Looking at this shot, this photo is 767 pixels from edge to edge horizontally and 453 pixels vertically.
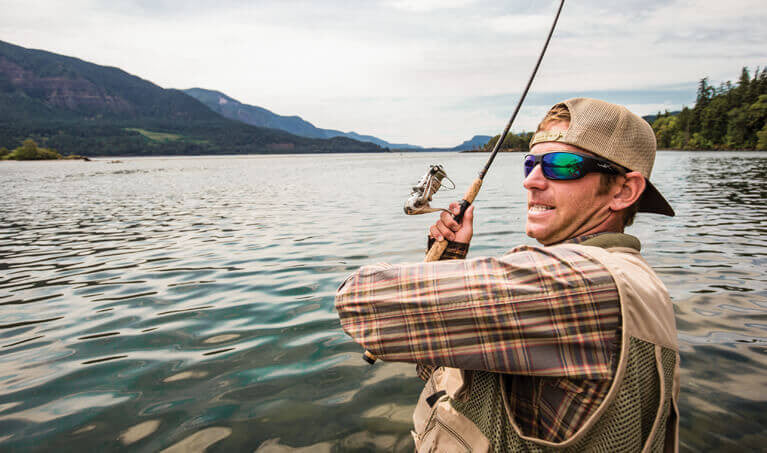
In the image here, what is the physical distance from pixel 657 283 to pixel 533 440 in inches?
28.8

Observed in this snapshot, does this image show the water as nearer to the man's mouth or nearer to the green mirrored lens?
the man's mouth

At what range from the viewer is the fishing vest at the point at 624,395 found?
1.30m

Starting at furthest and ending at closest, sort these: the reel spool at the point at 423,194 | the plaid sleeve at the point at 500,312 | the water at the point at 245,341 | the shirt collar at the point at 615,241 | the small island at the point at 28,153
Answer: the small island at the point at 28,153
the water at the point at 245,341
the reel spool at the point at 423,194
the shirt collar at the point at 615,241
the plaid sleeve at the point at 500,312

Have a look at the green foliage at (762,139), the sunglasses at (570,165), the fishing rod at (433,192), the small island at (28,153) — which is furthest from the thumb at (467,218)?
the small island at (28,153)

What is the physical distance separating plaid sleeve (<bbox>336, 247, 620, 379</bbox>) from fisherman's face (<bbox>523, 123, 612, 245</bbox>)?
0.77 m

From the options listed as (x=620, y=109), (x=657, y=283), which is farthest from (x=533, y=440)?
(x=620, y=109)

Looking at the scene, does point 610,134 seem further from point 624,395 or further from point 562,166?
point 624,395

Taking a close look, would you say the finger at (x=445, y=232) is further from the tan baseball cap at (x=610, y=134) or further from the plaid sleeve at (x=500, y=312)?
the plaid sleeve at (x=500, y=312)

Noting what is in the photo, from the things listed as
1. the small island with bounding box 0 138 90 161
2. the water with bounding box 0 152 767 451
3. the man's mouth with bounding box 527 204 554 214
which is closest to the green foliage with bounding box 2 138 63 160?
the small island with bounding box 0 138 90 161

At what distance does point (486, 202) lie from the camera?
19109mm

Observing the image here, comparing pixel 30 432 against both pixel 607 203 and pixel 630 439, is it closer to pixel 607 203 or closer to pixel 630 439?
pixel 630 439

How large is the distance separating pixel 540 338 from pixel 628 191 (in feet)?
3.73

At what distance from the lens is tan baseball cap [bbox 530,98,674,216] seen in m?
1.94

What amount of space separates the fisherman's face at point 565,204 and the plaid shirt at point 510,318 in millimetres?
797
